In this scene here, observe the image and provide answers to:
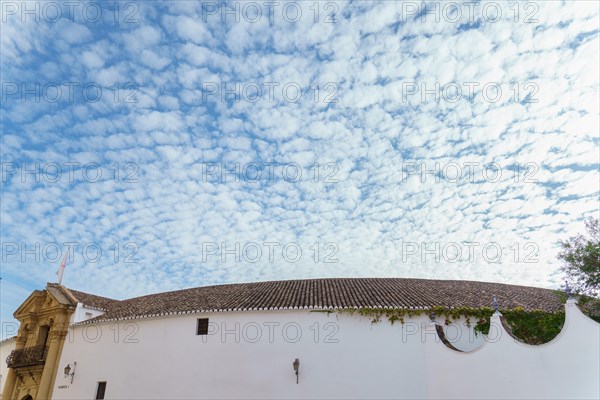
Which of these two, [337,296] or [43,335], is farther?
[43,335]

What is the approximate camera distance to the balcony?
70.1 feet

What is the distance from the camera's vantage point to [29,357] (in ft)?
71.6

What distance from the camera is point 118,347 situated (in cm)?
1892

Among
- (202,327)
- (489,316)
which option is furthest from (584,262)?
(202,327)

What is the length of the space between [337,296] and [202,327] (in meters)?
5.53

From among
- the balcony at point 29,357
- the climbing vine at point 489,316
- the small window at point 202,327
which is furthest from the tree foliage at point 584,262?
the balcony at point 29,357

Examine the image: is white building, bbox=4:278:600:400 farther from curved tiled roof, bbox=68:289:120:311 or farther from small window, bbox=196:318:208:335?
curved tiled roof, bbox=68:289:120:311

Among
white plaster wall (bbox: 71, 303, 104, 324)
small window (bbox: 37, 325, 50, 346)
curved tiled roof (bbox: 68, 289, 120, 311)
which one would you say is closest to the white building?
white plaster wall (bbox: 71, 303, 104, 324)

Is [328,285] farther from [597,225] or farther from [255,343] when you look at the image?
[597,225]

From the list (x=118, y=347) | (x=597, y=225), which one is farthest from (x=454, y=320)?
(x=118, y=347)

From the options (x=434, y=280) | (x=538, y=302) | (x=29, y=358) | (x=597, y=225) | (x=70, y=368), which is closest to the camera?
(x=597, y=225)

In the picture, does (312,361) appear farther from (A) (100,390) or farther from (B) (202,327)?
(A) (100,390)

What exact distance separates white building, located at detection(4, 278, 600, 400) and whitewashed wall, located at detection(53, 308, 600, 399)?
0.11 feet

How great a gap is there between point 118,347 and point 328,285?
9417mm
